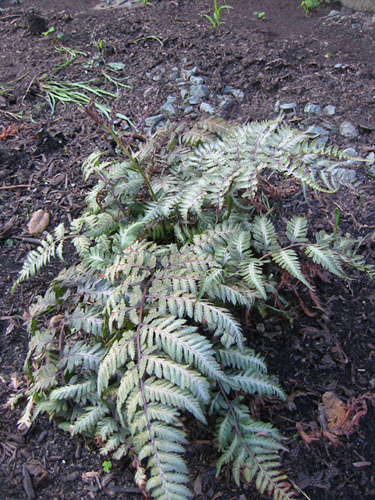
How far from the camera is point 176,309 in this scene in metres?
1.95

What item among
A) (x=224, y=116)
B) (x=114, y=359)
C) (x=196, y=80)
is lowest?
(x=114, y=359)

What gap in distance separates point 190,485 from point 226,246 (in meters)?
1.06

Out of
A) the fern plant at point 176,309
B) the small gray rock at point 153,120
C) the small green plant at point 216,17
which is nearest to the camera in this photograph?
the fern plant at point 176,309

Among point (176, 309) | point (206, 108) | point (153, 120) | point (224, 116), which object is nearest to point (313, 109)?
point (224, 116)

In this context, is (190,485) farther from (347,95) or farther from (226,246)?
(347,95)

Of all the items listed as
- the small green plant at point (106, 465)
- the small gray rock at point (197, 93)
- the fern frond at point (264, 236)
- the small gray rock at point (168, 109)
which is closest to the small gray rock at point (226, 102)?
the small gray rock at point (197, 93)

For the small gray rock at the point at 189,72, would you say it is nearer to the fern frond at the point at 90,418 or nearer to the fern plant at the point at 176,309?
the fern plant at the point at 176,309

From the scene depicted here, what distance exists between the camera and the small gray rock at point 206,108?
364cm

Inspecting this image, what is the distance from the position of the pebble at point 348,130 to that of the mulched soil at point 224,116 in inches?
1.8

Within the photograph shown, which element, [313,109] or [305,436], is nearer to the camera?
[305,436]

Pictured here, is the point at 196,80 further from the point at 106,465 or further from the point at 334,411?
the point at 106,465

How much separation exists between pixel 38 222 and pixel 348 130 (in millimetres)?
2229

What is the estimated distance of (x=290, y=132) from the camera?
2.21m

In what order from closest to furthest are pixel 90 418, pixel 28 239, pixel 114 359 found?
pixel 114 359
pixel 90 418
pixel 28 239
